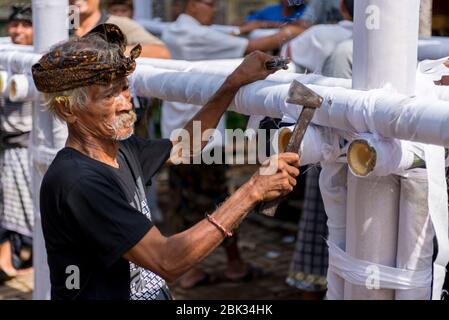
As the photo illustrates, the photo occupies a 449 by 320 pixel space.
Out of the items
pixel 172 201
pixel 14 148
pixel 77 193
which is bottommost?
pixel 172 201

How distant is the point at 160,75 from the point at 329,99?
895 mm

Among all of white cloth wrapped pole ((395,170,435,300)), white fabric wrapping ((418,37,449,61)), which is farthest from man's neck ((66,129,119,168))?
white fabric wrapping ((418,37,449,61))

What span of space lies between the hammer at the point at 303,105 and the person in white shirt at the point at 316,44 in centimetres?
206

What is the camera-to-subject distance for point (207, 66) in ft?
9.28

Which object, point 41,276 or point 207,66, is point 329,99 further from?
point 41,276

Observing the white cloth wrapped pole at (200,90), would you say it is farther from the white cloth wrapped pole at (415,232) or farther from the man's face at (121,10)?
the man's face at (121,10)

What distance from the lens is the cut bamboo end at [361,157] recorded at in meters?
1.99

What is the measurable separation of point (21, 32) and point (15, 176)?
2.97 feet

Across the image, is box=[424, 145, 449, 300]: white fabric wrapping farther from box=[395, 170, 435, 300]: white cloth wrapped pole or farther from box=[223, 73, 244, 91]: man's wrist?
box=[223, 73, 244, 91]: man's wrist

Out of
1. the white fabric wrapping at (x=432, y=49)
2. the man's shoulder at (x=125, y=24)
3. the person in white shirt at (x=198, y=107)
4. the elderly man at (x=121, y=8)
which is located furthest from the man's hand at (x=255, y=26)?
the white fabric wrapping at (x=432, y=49)

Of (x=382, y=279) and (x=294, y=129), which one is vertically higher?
(x=294, y=129)

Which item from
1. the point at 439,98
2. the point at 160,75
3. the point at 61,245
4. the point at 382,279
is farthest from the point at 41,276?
the point at 439,98

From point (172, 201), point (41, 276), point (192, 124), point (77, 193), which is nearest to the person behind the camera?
point (77, 193)

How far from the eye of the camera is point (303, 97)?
208 cm
